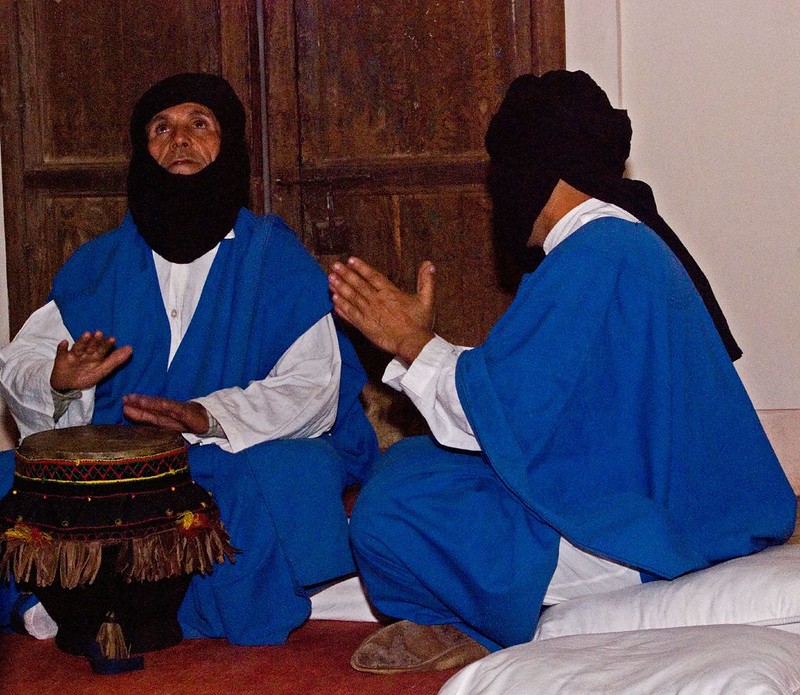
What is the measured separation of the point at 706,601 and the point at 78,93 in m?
3.90

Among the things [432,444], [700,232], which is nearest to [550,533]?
[432,444]

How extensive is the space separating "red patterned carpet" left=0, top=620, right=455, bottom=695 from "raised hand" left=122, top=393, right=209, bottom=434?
0.68m

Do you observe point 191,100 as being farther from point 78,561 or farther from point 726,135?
point 726,135

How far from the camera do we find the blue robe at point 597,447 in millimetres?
2979

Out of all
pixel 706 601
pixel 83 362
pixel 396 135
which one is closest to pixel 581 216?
pixel 706 601

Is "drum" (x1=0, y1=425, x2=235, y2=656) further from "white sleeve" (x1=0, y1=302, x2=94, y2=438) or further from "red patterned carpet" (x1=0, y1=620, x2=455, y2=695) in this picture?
"white sleeve" (x1=0, y1=302, x2=94, y2=438)

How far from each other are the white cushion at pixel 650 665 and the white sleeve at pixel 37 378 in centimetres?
214

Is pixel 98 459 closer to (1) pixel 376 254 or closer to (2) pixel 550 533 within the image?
(2) pixel 550 533

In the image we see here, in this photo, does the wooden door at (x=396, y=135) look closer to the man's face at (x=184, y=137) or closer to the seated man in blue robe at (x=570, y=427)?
the man's face at (x=184, y=137)

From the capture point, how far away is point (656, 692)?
1954 millimetres

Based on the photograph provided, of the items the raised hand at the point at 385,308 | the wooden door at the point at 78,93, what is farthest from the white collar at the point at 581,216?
the wooden door at the point at 78,93

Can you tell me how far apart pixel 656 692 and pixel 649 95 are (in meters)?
3.27

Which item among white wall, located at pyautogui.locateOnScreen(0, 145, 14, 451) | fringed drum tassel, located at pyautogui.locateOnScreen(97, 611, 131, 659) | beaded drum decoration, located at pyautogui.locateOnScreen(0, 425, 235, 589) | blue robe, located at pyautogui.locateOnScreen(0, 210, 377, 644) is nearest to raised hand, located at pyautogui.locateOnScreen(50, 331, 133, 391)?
blue robe, located at pyautogui.locateOnScreen(0, 210, 377, 644)

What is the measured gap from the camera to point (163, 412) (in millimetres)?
3584
